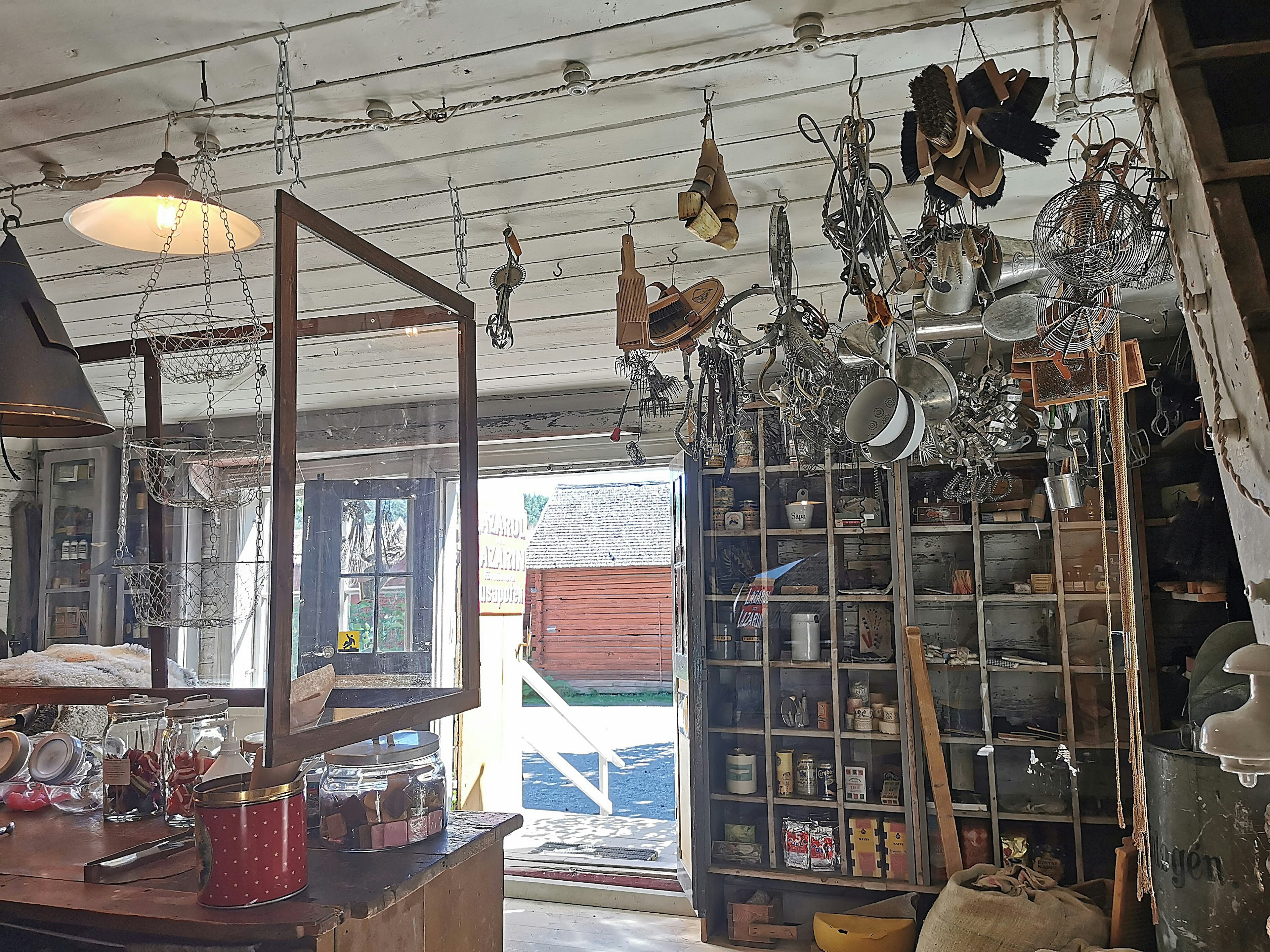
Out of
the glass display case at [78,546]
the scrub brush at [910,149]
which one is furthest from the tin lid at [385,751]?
the glass display case at [78,546]

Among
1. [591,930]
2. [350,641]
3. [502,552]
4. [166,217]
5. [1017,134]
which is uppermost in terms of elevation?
[166,217]

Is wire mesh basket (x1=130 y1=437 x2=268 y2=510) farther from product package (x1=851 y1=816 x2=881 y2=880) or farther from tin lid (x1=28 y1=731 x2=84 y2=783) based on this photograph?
product package (x1=851 y1=816 x2=881 y2=880)

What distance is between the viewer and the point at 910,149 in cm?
168

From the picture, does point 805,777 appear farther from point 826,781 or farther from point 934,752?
point 934,752

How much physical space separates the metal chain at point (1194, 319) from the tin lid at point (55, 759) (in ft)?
8.19

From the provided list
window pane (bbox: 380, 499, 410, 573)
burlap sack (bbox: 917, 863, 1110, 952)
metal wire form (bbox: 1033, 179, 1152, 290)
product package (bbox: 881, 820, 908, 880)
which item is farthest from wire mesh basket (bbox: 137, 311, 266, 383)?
product package (bbox: 881, 820, 908, 880)

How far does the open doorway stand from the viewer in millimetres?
6906

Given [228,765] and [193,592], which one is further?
[193,592]

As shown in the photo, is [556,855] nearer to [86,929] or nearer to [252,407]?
[252,407]

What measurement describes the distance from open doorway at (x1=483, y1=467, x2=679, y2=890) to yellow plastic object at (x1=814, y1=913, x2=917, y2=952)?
2.73m

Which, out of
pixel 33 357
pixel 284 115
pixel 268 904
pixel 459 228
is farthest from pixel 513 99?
pixel 268 904

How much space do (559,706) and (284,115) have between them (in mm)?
5549

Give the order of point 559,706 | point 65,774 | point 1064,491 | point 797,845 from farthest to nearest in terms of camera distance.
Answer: point 559,706 < point 797,845 < point 1064,491 < point 65,774

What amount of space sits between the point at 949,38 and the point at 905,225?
93cm
